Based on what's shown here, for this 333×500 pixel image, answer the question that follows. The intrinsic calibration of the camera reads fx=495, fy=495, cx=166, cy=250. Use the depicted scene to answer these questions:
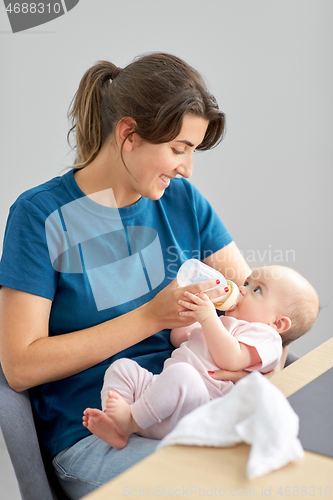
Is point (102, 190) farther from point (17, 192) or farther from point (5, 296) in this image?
point (17, 192)

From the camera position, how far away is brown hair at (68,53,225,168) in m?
1.29

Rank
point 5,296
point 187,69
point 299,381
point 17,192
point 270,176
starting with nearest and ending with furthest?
1. point 299,381
2. point 5,296
3. point 187,69
4. point 17,192
5. point 270,176

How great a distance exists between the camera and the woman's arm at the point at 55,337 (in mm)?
1209

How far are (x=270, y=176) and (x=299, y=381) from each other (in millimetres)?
1906

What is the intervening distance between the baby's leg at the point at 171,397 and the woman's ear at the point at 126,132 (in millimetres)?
622

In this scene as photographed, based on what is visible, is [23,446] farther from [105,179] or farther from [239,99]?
[239,99]

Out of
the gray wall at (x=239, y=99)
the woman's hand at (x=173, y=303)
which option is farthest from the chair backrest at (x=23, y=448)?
the gray wall at (x=239, y=99)

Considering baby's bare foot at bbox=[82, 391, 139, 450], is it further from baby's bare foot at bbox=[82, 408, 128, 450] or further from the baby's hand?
the baby's hand

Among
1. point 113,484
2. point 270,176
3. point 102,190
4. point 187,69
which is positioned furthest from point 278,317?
point 270,176

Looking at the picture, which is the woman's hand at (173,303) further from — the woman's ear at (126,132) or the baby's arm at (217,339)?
the woman's ear at (126,132)

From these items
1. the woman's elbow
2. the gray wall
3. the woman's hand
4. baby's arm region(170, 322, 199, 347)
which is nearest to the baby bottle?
the woman's hand

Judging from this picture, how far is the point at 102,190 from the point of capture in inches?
57.7

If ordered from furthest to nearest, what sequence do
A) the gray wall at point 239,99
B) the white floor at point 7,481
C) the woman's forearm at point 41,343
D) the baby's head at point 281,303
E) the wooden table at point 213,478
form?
the gray wall at point 239,99
the baby's head at point 281,303
the woman's forearm at point 41,343
the white floor at point 7,481
the wooden table at point 213,478

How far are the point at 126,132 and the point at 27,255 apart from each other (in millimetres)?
432
